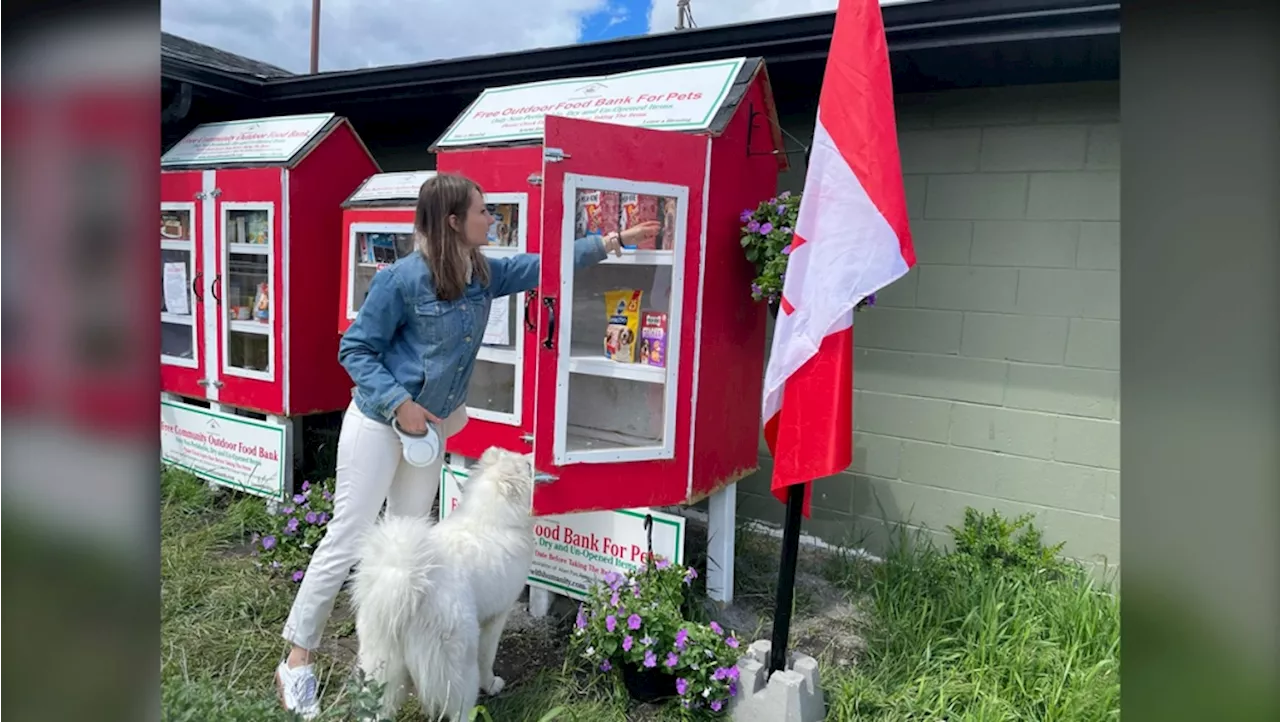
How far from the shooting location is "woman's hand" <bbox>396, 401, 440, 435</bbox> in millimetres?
2736

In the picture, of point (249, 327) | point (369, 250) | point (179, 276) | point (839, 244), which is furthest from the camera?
point (179, 276)

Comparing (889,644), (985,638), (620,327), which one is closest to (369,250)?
(620,327)

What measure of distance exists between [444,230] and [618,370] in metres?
0.96

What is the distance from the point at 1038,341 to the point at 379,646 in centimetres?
335

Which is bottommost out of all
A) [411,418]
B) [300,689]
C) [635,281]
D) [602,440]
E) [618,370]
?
[300,689]

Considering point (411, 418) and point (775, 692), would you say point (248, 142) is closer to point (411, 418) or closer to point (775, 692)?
point (411, 418)

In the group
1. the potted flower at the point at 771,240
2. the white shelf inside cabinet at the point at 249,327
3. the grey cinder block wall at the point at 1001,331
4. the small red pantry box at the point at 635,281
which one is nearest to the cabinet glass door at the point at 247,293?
the white shelf inside cabinet at the point at 249,327

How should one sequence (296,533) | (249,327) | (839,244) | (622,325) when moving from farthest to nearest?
(249,327), (296,533), (622,325), (839,244)

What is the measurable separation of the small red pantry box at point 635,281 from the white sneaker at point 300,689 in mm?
1083

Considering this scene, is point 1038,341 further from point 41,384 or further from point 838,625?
point 41,384

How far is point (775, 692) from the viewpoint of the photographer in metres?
2.78

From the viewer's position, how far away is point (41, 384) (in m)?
0.59

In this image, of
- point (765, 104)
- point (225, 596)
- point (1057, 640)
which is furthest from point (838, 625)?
point (225, 596)

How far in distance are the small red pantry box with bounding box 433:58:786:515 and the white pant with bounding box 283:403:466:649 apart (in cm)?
58
